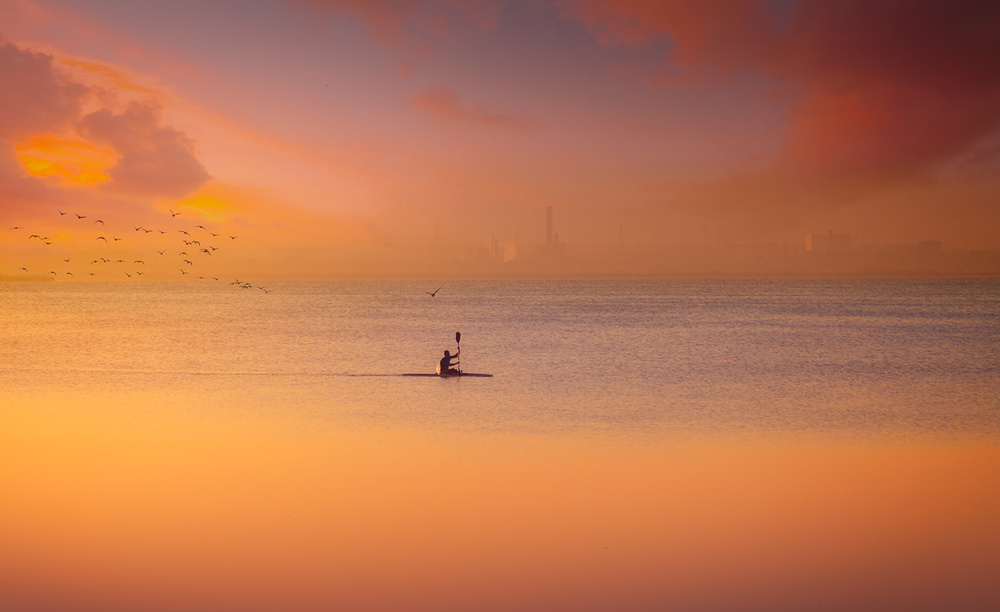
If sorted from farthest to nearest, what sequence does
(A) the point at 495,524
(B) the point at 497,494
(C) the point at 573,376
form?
(C) the point at 573,376, (B) the point at 497,494, (A) the point at 495,524

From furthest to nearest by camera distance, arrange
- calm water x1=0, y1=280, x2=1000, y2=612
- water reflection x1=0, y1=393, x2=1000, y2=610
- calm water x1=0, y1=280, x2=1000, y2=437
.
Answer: calm water x1=0, y1=280, x2=1000, y2=437 → calm water x1=0, y1=280, x2=1000, y2=612 → water reflection x1=0, y1=393, x2=1000, y2=610

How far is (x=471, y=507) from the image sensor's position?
38.9ft

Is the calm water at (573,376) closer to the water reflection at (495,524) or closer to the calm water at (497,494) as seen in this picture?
the calm water at (497,494)

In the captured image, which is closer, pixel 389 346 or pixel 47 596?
pixel 47 596

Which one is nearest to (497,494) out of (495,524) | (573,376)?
(495,524)

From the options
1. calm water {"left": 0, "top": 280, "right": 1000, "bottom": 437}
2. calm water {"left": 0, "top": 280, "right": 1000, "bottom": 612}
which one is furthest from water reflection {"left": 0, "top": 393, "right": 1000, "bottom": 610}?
calm water {"left": 0, "top": 280, "right": 1000, "bottom": 437}

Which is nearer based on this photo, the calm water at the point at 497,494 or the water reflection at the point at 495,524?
the water reflection at the point at 495,524

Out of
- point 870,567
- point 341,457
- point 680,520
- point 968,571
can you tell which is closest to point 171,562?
point 341,457

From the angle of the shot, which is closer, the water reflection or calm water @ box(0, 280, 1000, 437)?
the water reflection

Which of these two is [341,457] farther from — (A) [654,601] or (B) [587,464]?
(A) [654,601]

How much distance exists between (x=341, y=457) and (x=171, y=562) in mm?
6111

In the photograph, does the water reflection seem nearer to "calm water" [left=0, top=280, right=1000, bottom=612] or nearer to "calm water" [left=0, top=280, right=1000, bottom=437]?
"calm water" [left=0, top=280, right=1000, bottom=612]

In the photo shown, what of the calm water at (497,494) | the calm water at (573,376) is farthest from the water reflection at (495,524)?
the calm water at (573,376)

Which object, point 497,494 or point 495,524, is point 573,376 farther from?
point 495,524
